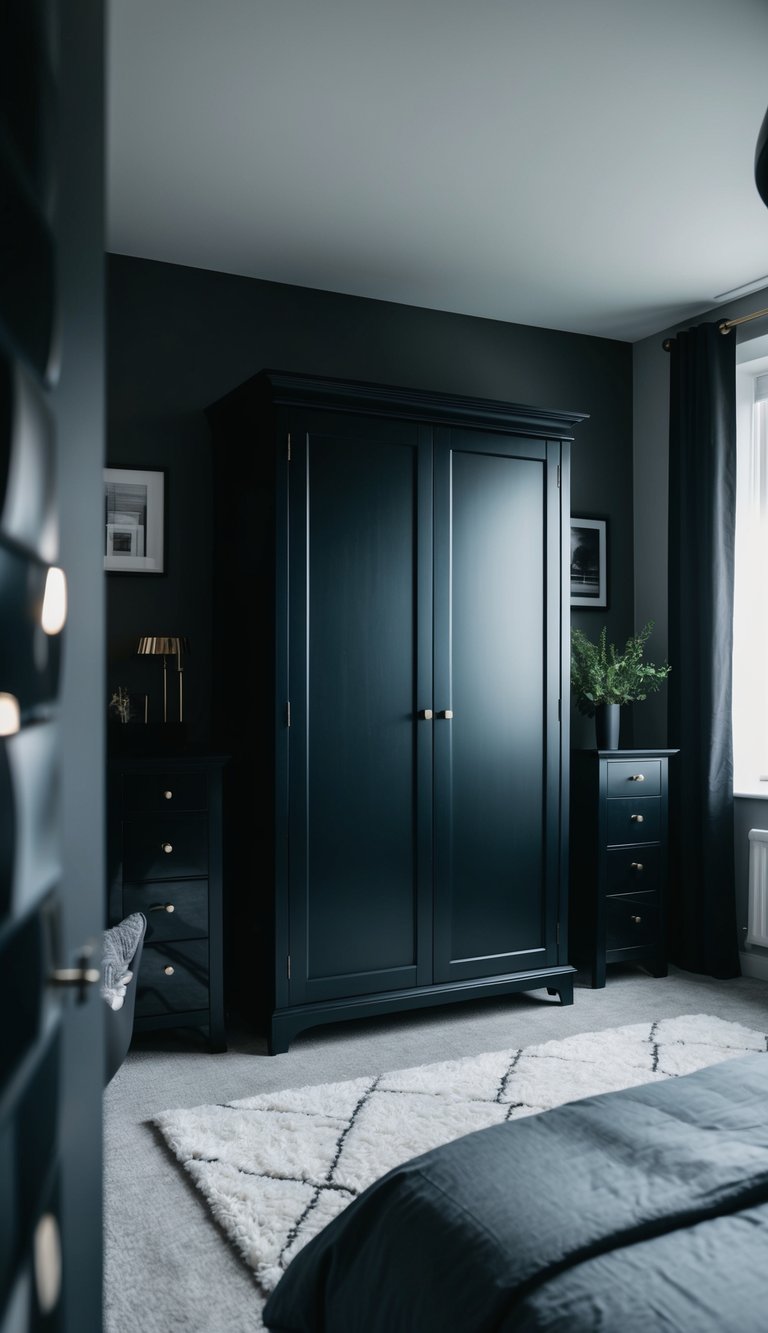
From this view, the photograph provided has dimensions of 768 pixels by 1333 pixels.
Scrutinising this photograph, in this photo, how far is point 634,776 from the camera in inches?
157

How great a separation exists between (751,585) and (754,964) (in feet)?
5.13

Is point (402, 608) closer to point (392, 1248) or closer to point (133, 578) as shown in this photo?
point (133, 578)

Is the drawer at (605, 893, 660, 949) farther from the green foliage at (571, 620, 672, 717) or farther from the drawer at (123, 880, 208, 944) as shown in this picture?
the drawer at (123, 880, 208, 944)

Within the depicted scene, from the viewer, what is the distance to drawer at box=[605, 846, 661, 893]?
395 centimetres

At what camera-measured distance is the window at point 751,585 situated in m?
4.25

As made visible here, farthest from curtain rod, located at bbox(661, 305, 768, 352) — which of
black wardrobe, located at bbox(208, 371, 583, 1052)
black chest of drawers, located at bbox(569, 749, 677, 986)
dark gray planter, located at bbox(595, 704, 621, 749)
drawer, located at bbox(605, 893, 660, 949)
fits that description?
drawer, located at bbox(605, 893, 660, 949)

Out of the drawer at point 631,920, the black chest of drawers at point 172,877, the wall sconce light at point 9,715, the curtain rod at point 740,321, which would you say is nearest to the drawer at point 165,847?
the black chest of drawers at point 172,877

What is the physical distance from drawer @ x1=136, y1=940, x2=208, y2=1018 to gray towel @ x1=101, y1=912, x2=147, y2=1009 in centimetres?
84

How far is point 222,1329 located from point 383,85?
9.31 ft

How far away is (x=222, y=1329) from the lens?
1.78 metres

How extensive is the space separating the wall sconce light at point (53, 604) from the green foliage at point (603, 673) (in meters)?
3.60

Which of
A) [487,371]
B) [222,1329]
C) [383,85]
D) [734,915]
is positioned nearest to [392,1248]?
[222,1329]

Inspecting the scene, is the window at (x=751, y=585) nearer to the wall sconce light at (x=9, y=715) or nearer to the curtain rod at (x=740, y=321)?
A: the curtain rod at (x=740, y=321)

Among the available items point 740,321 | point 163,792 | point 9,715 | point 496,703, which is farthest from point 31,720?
point 740,321
